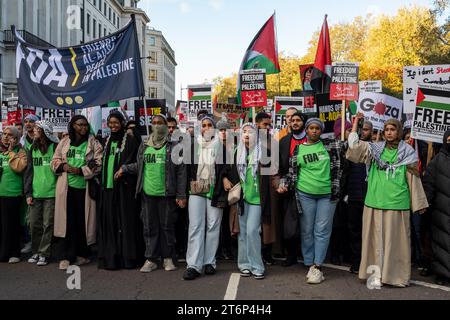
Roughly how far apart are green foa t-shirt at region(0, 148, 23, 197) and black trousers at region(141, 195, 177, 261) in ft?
7.17

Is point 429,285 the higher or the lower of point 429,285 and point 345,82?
the lower

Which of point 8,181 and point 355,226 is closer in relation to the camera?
point 355,226

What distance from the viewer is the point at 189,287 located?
233 inches

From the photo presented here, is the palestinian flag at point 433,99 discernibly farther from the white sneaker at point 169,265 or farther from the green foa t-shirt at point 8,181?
the green foa t-shirt at point 8,181

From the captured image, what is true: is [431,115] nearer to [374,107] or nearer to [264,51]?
[374,107]

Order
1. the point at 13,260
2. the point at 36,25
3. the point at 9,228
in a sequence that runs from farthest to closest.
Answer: the point at 36,25, the point at 9,228, the point at 13,260

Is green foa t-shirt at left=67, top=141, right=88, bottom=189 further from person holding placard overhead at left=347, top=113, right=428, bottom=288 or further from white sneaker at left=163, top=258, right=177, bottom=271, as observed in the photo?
person holding placard overhead at left=347, top=113, right=428, bottom=288

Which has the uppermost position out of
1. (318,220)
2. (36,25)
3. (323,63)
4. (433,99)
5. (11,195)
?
(36,25)

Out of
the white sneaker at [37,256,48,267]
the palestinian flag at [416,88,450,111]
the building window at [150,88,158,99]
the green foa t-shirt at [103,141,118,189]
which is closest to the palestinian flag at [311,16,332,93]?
the palestinian flag at [416,88,450,111]

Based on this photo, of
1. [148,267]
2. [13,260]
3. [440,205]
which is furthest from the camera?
[13,260]

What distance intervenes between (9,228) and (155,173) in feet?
8.29

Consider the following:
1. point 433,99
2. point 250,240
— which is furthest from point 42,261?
point 433,99

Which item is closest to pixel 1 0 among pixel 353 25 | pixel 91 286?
pixel 353 25

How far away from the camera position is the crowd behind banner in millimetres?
6086
